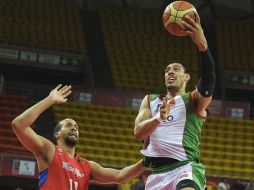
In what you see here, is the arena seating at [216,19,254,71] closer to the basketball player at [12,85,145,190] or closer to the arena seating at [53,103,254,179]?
the arena seating at [53,103,254,179]

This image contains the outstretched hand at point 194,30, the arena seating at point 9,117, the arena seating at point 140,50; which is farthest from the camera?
the arena seating at point 140,50

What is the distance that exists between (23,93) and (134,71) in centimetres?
398

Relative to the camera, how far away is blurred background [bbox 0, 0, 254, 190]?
16.0 meters

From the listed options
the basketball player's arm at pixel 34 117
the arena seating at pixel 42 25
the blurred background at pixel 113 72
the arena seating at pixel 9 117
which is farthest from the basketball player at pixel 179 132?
the arena seating at pixel 42 25

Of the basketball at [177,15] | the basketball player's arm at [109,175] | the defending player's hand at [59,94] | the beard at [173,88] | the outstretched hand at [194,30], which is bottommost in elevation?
the basketball player's arm at [109,175]

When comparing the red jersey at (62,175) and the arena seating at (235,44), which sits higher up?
the arena seating at (235,44)

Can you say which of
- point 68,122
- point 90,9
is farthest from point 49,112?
point 68,122

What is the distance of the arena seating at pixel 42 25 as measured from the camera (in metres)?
19.9

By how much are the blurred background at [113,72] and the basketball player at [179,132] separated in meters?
7.94

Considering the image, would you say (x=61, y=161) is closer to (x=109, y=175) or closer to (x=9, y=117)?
(x=109, y=175)

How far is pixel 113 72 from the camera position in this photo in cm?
2017

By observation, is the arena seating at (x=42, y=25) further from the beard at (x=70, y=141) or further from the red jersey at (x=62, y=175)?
the red jersey at (x=62, y=175)

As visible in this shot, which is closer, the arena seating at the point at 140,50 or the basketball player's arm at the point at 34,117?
the basketball player's arm at the point at 34,117

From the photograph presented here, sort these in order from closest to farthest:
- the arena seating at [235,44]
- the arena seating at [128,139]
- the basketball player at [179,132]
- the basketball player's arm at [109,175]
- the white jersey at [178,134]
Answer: the basketball player at [179,132] < the white jersey at [178,134] < the basketball player's arm at [109,175] < the arena seating at [128,139] < the arena seating at [235,44]
